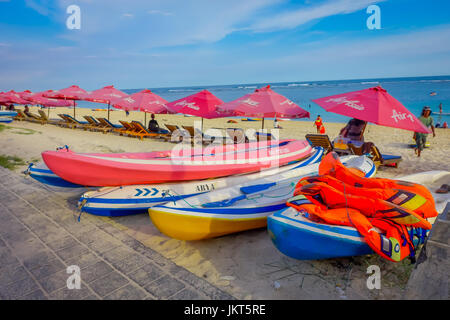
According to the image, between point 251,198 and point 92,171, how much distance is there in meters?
2.53

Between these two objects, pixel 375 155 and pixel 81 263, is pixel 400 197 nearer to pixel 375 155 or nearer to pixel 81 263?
pixel 81 263

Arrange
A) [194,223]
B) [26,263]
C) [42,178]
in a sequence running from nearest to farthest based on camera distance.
Result: [26,263] < [194,223] < [42,178]

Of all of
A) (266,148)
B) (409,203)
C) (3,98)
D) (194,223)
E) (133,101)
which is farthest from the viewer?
(3,98)

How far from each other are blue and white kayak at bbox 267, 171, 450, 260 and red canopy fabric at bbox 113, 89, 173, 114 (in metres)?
7.53

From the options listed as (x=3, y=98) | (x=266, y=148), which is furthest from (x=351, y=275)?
(x=3, y=98)

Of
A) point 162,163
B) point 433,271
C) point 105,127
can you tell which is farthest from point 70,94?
point 433,271

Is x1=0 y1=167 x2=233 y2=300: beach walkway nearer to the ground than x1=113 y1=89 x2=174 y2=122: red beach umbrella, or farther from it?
nearer to the ground

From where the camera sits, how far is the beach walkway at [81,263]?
2.77 metres

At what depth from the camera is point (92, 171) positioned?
421 cm

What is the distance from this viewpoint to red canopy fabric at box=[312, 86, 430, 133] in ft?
16.6

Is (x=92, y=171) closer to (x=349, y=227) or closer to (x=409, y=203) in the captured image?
(x=349, y=227)

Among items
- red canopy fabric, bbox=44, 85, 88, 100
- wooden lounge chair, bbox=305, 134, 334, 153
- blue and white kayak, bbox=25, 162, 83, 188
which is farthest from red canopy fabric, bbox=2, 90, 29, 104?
wooden lounge chair, bbox=305, 134, 334, 153

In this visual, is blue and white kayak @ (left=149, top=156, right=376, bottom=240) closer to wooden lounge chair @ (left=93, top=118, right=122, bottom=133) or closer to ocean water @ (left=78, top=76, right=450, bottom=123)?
ocean water @ (left=78, top=76, right=450, bottom=123)

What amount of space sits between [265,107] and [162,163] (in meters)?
3.75
